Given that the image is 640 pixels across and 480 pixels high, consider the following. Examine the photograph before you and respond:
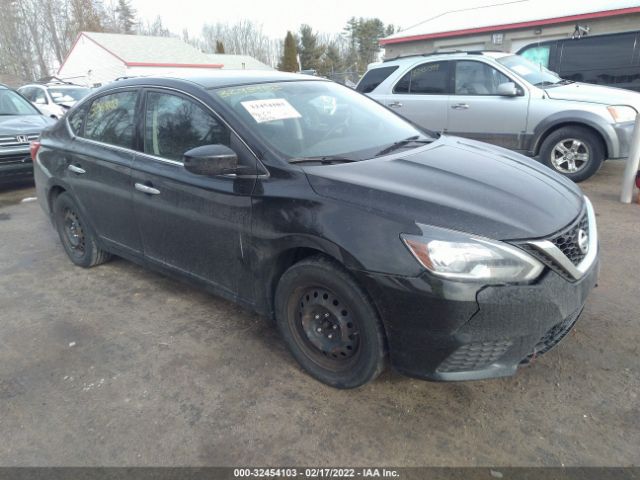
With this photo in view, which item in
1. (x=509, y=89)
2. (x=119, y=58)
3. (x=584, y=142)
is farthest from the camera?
(x=119, y=58)

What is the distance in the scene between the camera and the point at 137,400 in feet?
8.55

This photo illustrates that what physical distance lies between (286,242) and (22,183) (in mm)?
7960

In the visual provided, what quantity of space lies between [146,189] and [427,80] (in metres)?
5.40

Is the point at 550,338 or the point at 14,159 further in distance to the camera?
the point at 14,159

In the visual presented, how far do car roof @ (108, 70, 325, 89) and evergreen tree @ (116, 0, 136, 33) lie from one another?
76025mm

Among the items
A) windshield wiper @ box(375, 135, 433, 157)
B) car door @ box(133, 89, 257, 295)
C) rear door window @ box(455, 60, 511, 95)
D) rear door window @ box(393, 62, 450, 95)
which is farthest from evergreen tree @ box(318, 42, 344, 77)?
car door @ box(133, 89, 257, 295)

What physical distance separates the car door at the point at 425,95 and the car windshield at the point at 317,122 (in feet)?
12.3

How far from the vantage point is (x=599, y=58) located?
32.6 feet

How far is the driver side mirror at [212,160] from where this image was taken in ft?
8.46

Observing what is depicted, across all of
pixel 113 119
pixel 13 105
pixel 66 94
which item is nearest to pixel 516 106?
pixel 113 119

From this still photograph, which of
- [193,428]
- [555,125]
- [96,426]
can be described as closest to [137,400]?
[96,426]

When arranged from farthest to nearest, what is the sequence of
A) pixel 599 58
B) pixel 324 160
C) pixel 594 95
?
pixel 599 58
pixel 594 95
pixel 324 160

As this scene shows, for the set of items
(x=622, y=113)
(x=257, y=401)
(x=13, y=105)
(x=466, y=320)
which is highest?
(x=13, y=105)

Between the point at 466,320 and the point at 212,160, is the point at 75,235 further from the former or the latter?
the point at 466,320
